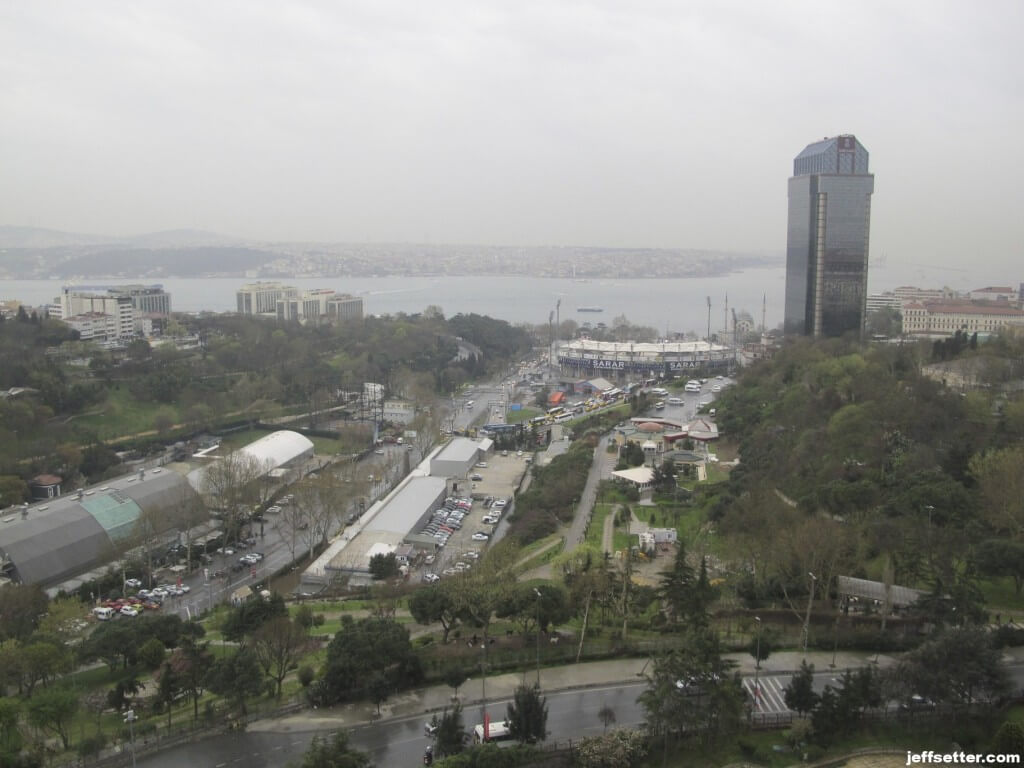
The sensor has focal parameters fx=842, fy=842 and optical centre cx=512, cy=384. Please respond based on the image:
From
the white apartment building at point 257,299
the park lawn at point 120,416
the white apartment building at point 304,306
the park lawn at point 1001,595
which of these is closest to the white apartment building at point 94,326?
the park lawn at point 120,416

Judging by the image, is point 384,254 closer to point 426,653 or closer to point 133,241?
point 133,241

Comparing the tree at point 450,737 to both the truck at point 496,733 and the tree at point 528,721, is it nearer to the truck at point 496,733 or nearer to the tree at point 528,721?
the truck at point 496,733

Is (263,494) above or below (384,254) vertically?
below

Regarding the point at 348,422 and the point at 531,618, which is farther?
the point at 348,422

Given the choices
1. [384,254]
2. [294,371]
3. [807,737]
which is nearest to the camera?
[807,737]

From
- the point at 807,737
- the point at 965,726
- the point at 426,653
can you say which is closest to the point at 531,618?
the point at 426,653

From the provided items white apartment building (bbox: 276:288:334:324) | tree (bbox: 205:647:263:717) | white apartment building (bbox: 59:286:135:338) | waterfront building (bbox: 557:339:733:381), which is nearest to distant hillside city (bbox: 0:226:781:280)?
white apartment building (bbox: 276:288:334:324)

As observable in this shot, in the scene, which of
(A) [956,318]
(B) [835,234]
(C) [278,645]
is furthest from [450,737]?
(A) [956,318]
